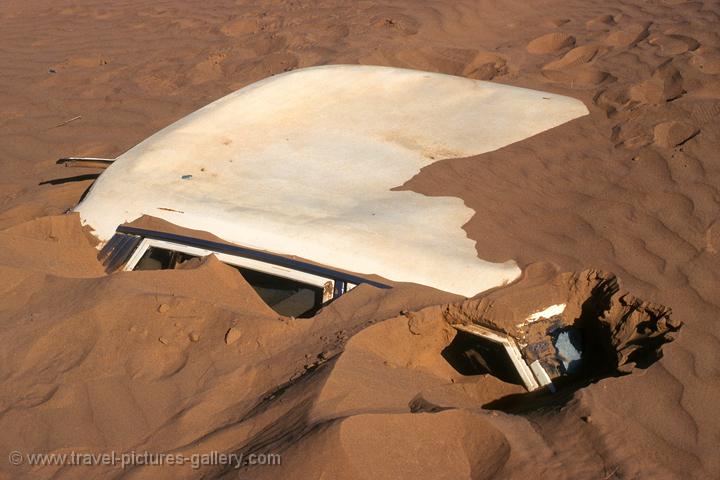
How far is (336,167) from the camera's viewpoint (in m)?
3.35

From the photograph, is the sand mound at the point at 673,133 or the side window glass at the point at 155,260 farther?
the sand mound at the point at 673,133

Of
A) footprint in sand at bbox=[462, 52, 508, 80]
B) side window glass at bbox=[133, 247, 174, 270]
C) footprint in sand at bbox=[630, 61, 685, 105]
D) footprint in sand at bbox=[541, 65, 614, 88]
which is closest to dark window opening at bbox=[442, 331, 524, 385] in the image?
side window glass at bbox=[133, 247, 174, 270]

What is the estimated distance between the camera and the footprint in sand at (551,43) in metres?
6.92

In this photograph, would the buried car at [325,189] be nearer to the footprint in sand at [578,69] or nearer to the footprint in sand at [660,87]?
the footprint in sand at [660,87]

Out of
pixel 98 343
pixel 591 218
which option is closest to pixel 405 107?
pixel 591 218

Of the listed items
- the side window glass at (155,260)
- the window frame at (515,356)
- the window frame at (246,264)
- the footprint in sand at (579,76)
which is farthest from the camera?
the footprint in sand at (579,76)

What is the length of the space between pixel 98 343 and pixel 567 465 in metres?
1.84

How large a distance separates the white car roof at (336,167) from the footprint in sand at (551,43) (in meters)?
2.92

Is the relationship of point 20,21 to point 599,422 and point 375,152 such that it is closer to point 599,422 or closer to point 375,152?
point 375,152

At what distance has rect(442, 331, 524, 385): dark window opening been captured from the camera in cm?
251

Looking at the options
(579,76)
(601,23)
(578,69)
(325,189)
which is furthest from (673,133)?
(601,23)

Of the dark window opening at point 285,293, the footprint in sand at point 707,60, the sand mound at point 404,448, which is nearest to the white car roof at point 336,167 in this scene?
the dark window opening at point 285,293

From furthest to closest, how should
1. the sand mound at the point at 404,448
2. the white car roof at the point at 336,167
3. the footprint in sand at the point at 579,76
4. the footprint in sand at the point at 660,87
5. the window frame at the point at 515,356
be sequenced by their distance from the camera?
the footprint in sand at the point at 579,76
the footprint in sand at the point at 660,87
the white car roof at the point at 336,167
the window frame at the point at 515,356
the sand mound at the point at 404,448

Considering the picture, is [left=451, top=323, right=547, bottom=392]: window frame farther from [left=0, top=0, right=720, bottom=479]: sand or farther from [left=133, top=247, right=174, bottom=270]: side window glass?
[left=133, top=247, right=174, bottom=270]: side window glass
